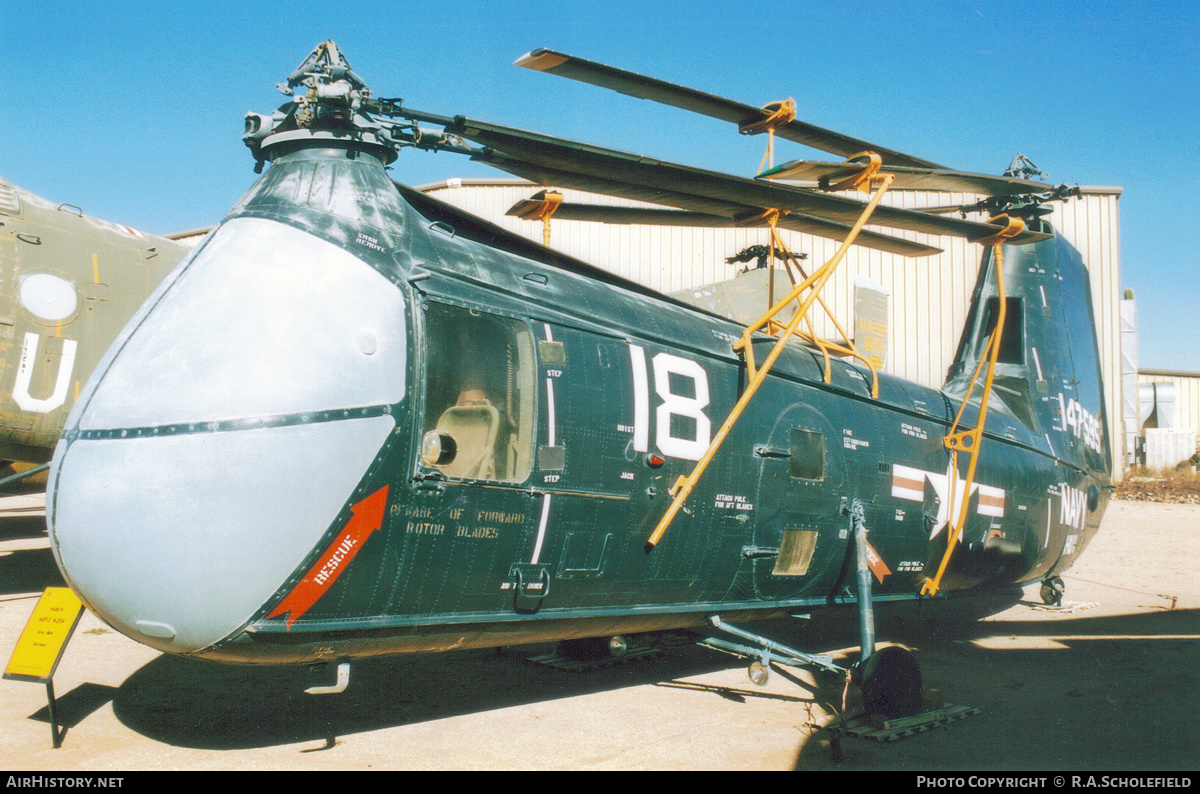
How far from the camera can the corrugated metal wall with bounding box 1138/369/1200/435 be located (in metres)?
31.4

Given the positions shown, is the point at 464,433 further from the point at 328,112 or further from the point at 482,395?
the point at 328,112

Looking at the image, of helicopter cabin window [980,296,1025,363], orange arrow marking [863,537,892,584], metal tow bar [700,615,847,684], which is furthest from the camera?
helicopter cabin window [980,296,1025,363]

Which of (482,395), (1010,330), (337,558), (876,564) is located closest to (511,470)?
(482,395)

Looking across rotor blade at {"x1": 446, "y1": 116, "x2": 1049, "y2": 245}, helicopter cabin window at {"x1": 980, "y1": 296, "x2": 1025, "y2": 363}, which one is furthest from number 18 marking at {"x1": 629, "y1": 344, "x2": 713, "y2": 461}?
helicopter cabin window at {"x1": 980, "y1": 296, "x2": 1025, "y2": 363}

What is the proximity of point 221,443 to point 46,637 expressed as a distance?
210cm

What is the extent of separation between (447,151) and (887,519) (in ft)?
16.4

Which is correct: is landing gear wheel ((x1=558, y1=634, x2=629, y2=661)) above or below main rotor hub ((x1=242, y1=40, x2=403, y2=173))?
below

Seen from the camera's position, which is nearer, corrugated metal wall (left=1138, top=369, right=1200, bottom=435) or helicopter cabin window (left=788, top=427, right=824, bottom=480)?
helicopter cabin window (left=788, top=427, right=824, bottom=480)

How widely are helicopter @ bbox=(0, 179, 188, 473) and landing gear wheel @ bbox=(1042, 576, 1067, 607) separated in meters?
12.4

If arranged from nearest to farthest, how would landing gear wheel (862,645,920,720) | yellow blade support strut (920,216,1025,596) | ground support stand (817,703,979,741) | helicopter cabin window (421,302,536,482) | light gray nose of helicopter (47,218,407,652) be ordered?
light gray nose of helicopter (47,218,407,652), helicopter cabin window (421,302,536,482), ground support stand (817,703,979,741), landing gear wheel (862,645,920,720), yellow blade support strut (920,216,1025,596)

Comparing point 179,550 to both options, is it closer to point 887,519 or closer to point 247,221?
point 247,221

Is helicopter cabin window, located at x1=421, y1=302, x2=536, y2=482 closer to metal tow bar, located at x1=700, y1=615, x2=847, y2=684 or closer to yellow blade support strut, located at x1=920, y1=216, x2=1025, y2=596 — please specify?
metal tow bar, located at x1=700, y1=615, x2=847, y2=684

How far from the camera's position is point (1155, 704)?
22.3ft

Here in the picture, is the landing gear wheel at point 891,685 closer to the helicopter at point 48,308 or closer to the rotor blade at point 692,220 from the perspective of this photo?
the rotor blade at point 692,220
